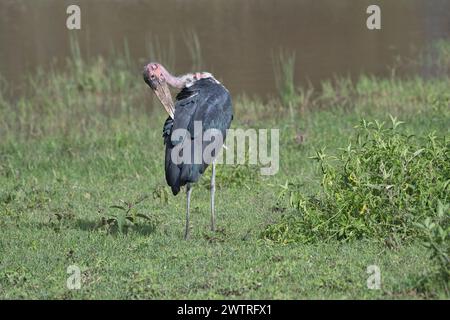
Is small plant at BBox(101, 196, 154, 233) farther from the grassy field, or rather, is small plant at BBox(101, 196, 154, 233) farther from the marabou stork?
the marabou stork

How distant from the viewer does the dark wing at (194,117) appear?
6629mm

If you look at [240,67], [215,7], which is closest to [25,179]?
[240,67]

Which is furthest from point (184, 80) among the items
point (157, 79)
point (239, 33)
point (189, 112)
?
point (239, 33)

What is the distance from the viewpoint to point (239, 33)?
1462 centimetres

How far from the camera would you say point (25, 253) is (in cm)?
652

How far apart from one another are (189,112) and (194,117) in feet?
0.18

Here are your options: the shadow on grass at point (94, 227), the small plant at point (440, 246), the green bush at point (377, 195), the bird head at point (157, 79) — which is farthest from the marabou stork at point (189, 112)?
the small plant at point (440, 246)

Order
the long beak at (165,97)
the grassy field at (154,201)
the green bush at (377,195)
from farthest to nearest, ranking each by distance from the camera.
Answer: the long beak at (165,97)
the green bush at (377,195)
the grassy field at (154,201)

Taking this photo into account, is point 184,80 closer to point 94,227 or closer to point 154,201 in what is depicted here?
point 154,201

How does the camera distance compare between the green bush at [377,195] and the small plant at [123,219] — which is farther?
the small plant at [123,219]

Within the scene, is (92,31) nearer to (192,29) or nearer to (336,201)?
(192,29)

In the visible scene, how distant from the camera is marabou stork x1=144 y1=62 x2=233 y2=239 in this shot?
664 cm

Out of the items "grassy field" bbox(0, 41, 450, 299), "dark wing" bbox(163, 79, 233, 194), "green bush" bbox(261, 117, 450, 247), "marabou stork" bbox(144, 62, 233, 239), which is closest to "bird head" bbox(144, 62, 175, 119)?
"marabou stork" bbox(144, 62, 233, 239)

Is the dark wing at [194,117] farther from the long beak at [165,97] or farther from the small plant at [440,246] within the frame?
the small plant at [440,246]
